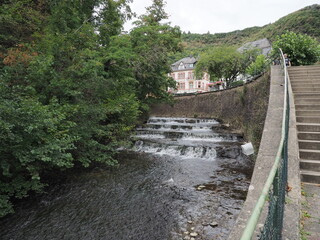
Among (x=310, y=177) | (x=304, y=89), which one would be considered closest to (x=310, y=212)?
(x=310, y=177)

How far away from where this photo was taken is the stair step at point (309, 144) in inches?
165

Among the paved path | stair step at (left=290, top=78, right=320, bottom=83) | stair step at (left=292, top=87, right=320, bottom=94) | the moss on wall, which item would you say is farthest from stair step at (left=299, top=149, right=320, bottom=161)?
the moss on wall

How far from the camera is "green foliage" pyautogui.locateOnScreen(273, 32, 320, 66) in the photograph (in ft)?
39.2

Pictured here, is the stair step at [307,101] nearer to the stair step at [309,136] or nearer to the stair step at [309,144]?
the stair step at [309,136]

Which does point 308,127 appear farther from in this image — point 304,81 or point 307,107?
point 304,81

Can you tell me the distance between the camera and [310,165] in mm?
3770

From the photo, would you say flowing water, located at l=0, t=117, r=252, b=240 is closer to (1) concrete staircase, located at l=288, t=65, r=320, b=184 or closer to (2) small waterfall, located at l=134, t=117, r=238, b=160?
(2) small waterfall, located at l=134, t=117, r=238, b=160

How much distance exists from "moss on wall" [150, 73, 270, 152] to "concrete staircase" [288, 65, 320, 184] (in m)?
1.95

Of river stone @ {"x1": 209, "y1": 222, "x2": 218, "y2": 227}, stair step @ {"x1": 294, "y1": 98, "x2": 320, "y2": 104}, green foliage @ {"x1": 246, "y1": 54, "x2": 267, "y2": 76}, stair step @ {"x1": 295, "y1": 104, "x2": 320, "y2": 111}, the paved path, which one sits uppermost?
green foliage @ {"x1": 246, "y1": 54, "x2": 267, "y2": 76}

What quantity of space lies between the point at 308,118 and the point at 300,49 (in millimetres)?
9512

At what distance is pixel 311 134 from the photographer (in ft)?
14.8

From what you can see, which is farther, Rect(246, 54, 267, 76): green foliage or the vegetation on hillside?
Rect(246, 54, 267, 76): green foliage

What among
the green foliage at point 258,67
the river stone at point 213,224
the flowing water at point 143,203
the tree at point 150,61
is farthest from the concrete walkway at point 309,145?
the tree at point 150,61

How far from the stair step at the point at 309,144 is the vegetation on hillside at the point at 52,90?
5.45 meters
